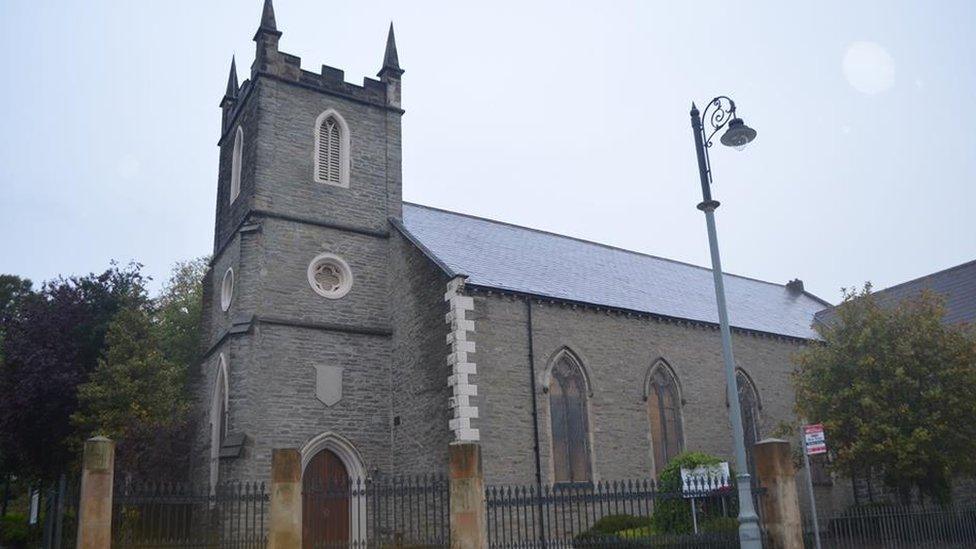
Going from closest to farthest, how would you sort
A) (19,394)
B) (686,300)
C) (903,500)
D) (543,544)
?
(543,544)
(903,500)
(19,394)
(686,300)

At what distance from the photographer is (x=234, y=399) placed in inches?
841

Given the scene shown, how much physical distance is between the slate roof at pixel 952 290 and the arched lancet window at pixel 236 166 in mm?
21045

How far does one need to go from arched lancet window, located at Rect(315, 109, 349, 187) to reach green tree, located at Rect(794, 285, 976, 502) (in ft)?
49.0

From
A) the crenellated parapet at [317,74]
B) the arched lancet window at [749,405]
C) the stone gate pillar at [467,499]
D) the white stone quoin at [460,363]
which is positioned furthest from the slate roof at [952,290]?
the stone gate pillar at [467,499]

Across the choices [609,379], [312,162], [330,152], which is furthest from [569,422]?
[330,152]

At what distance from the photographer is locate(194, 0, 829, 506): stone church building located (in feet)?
70.3

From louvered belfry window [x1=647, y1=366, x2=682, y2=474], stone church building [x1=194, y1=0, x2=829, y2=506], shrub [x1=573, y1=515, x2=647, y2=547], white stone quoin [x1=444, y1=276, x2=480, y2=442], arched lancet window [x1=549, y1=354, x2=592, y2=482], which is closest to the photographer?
shrub [x1=573, y1=515, x2=647, y2=547]

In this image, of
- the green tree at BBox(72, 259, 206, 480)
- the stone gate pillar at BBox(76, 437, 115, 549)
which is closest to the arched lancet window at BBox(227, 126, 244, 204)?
the green tree at BBox(72, 259, 206, 480)

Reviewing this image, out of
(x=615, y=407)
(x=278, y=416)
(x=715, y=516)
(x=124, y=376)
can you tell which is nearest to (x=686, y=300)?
(x=615, y=407)

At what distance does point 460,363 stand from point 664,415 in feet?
25.9

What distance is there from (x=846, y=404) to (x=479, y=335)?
994 cm

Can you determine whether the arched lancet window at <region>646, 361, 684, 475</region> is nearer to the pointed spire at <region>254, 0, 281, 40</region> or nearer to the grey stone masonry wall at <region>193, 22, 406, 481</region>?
the grey stone masonry wall at <region>193, 22, 406, 481</region>

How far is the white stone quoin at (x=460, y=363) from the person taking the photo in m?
20.2

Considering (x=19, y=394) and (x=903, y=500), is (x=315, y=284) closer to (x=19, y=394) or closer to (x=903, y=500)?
(x=19, y=394)
